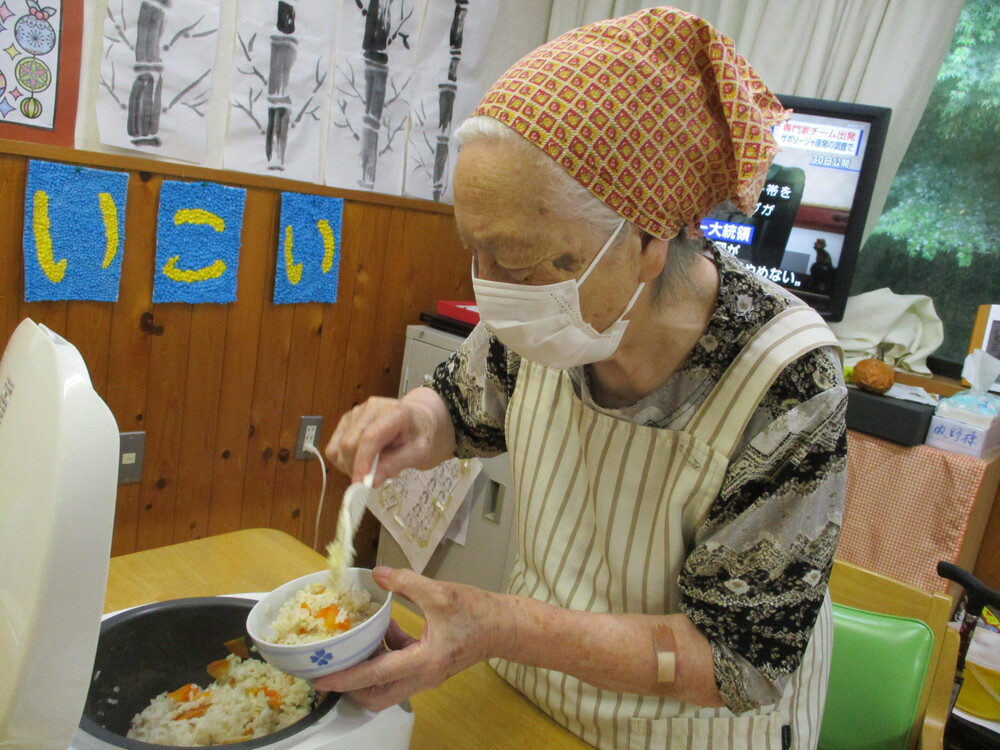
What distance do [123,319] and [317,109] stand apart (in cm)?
79

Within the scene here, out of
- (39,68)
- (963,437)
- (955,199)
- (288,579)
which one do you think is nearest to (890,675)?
(963,437)

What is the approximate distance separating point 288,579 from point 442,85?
70.3 inches

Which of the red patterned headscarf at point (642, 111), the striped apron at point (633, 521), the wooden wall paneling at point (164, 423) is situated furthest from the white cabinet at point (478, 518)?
the red patterned headscarf at point (642, 111)

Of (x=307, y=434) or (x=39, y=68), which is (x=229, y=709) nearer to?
(x=39, y=68)

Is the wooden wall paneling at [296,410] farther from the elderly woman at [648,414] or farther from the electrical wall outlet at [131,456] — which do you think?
the elderly woman at [648,414]

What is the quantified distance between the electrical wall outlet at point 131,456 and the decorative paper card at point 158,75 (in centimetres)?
75

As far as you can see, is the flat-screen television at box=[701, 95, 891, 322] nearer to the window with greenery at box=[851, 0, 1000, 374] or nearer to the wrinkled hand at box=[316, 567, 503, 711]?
the window with greenery at box=[851, 0, 1000, 374]

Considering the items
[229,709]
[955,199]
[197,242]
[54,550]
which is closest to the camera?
[54,550]

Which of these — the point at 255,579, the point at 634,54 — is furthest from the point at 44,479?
the point at 255,579

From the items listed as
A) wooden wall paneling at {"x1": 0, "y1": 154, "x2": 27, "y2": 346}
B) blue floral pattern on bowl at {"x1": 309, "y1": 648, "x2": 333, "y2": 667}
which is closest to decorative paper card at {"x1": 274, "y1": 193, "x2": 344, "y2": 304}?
wooden wall paneling at {"x1": 0, "y1": 154, "x2": 27, "y2": 346}

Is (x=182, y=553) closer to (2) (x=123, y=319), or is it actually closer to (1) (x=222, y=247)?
(2) (x=123, y=319)

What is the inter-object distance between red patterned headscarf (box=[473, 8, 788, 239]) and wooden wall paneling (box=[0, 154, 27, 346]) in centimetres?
136

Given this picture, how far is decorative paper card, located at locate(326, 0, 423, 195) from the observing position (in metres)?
2.22

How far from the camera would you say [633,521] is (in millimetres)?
1004
